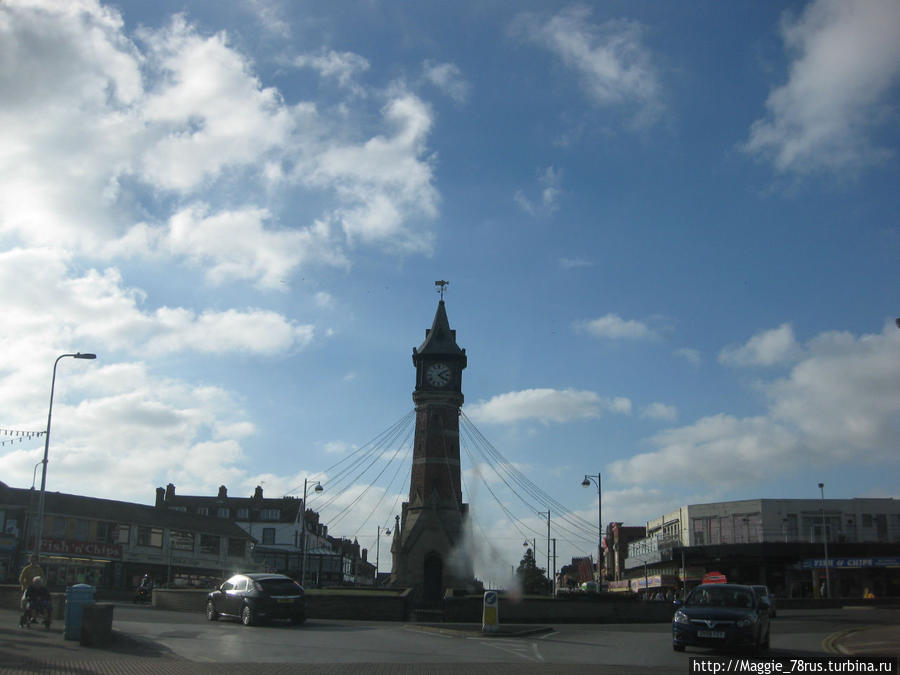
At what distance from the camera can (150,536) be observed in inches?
2638

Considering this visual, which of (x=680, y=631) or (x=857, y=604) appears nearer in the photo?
(x=680, y=631)

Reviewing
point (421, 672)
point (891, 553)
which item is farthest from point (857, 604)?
point (421, 672)

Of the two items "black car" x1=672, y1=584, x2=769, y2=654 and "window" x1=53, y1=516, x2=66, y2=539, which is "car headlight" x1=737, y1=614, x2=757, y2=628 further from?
"window" x1=53, y1=516, x2=66, y2=539

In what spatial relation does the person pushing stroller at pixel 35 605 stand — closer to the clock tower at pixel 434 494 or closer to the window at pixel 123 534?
the clock tower at pixel 434 494

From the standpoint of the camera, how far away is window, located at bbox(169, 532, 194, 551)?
6925 centimetres

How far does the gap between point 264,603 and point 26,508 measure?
41123 mm

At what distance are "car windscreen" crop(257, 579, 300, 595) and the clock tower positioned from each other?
88.3ft

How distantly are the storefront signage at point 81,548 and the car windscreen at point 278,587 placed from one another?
3834cm

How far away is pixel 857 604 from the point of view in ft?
158

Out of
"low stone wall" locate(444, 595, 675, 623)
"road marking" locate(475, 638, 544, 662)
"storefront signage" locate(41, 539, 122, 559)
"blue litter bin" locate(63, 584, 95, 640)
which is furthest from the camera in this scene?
"storefront signage" locate(41, 539, 122, 559)

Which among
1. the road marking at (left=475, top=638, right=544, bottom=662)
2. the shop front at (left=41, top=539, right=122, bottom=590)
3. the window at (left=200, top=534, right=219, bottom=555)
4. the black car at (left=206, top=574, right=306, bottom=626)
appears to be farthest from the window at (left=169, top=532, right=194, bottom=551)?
the road marking at (left=475, top=638, right=544, bottom=662)

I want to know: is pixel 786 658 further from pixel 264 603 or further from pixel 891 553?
pixel 891 553

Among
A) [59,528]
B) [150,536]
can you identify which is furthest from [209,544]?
[59,528]

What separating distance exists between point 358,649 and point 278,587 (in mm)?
7424
